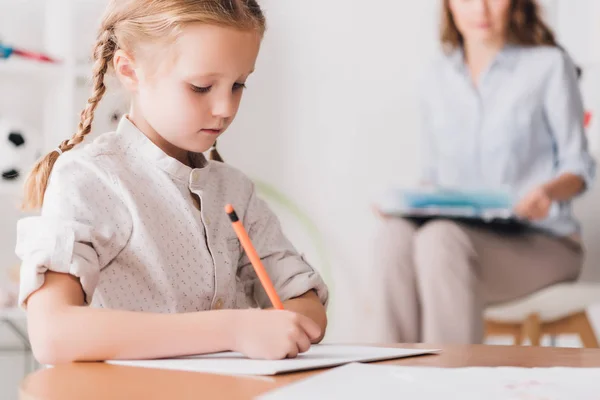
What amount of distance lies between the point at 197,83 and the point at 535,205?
1622mm

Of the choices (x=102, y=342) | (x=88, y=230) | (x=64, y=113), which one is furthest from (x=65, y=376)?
(x=64, y=113)

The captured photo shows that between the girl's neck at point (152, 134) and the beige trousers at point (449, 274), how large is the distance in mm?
1237

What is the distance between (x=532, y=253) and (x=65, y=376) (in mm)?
1788

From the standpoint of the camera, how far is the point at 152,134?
0.86 metres

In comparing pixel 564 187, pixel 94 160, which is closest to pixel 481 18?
pixel 564 187

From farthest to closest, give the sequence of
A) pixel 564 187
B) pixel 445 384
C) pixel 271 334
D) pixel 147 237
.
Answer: pixel 564 187 → pixel 147 237 → pixel 271 334 → pixel 445 384

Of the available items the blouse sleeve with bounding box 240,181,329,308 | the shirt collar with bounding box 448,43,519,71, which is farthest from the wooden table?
the shirt collar with bounding box 448,43,519,71

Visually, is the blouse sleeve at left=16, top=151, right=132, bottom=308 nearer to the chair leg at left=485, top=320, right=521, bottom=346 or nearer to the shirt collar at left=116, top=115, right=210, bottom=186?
the shirt collar at left=116, top=115, right=210, bottom=186

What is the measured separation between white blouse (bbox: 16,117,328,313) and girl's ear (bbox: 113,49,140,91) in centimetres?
4

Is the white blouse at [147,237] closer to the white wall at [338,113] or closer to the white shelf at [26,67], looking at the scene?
the white shelf at [26,67]

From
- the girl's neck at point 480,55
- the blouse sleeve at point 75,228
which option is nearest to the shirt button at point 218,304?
the blouse sleeve at point 75,228

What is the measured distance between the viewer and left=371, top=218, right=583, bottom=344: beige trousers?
6.60 ft

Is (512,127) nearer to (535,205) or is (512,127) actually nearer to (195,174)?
(535,205)

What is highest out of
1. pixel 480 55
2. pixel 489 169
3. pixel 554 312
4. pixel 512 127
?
pixel 480 55
